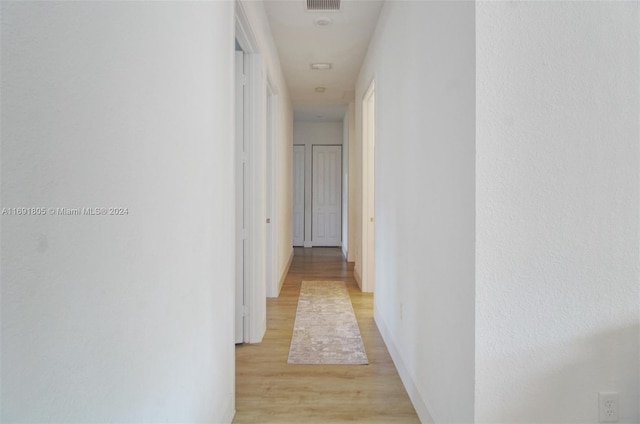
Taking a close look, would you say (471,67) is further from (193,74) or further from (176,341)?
(176,341)

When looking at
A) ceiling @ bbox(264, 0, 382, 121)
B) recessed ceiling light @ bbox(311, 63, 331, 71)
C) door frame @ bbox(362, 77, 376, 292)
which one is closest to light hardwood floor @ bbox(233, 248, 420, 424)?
door frame @ bbox(362, 77, 376, 292)

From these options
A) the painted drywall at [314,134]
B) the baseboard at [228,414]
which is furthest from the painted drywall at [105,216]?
the painted drywall at [314,134]

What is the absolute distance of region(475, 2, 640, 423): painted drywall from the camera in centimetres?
129

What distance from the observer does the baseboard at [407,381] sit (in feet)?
6.17

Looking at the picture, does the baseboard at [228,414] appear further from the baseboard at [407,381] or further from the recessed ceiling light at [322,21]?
the recessed ceiling light at [322,21]

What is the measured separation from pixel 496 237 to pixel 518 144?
1.10 ft

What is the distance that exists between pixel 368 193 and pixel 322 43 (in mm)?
1800

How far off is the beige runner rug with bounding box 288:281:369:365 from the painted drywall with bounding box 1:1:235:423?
1.39 m

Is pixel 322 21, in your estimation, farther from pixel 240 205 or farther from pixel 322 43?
pixel 240 205

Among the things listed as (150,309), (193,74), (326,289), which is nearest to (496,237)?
(150,309)

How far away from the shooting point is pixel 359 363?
264cm

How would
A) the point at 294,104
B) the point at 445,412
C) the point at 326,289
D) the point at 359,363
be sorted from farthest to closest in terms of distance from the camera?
1. the point at 294,104
2. the point at 326,289
3. the point at 359,363
4. the point at 445,412

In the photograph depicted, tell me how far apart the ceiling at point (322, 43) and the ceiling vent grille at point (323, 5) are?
0.13 feet

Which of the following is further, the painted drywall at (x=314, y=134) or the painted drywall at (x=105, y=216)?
the painted drywall at (x=314, y=134)
